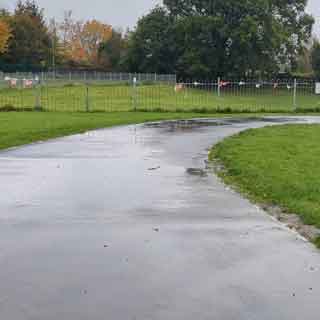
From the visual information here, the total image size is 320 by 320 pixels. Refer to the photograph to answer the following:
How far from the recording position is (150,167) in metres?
11.3

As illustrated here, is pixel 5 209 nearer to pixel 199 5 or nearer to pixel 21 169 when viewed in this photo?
pixel 21 169

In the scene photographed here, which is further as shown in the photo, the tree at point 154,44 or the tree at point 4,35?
the tree at point 154,44

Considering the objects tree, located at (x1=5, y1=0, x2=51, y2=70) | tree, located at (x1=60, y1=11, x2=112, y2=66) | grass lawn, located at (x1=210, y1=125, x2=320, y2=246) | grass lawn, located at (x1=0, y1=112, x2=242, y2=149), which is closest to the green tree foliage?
tree, located at (x1=5, y1=0, x2=51, y2=70)

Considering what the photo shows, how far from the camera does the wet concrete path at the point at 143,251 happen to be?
4.39 m

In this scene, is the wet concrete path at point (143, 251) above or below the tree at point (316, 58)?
below

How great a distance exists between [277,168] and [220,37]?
70.0 meters

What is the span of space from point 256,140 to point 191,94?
2843 centimetres

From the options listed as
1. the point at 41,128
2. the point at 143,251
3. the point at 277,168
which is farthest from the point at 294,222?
the point at 41,128

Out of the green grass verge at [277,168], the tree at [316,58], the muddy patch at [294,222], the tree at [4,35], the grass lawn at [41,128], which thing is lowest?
the muddy patch at [294,222]

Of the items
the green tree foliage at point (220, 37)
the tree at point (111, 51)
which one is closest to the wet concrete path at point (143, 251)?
the green tree foliage at point (220, 37)

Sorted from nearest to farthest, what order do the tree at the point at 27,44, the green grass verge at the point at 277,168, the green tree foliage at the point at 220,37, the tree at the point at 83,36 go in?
the green grass verge at the point at 277,168
the green tree foliage at the point at 220,37
the tree at the point at 27,44
the tree at the point at 83,36

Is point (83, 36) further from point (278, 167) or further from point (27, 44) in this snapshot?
point (278, 167)

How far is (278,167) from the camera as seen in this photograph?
10984 millimetres

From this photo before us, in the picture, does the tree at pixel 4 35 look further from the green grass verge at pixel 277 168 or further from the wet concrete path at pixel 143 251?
the wet concrete path at pixel 143 251
